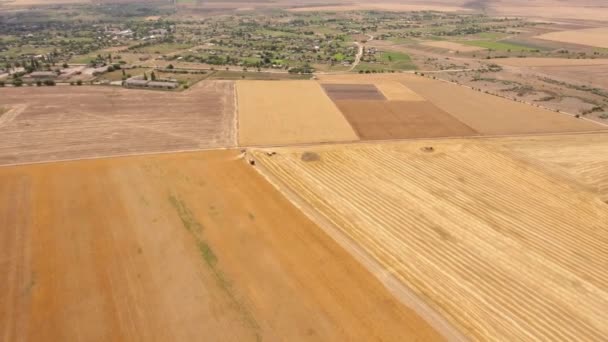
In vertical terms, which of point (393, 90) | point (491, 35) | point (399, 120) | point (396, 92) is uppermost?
point (491, 35)

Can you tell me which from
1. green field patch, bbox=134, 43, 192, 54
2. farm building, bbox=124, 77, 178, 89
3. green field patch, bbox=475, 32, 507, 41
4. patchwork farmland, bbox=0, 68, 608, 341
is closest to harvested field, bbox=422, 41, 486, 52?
green field patch, bbox=475, 32, 507, 41

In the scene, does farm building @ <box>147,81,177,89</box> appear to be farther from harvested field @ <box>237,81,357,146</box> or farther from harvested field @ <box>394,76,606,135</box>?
harvested field @ <box>394,76,606,135</box>

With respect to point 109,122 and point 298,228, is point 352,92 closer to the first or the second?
point 109,122

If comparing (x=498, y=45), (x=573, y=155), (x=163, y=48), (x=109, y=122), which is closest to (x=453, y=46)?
(x=498, y=45)

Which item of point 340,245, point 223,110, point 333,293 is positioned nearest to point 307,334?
point 333,293

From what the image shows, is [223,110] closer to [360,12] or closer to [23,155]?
[23,155]
